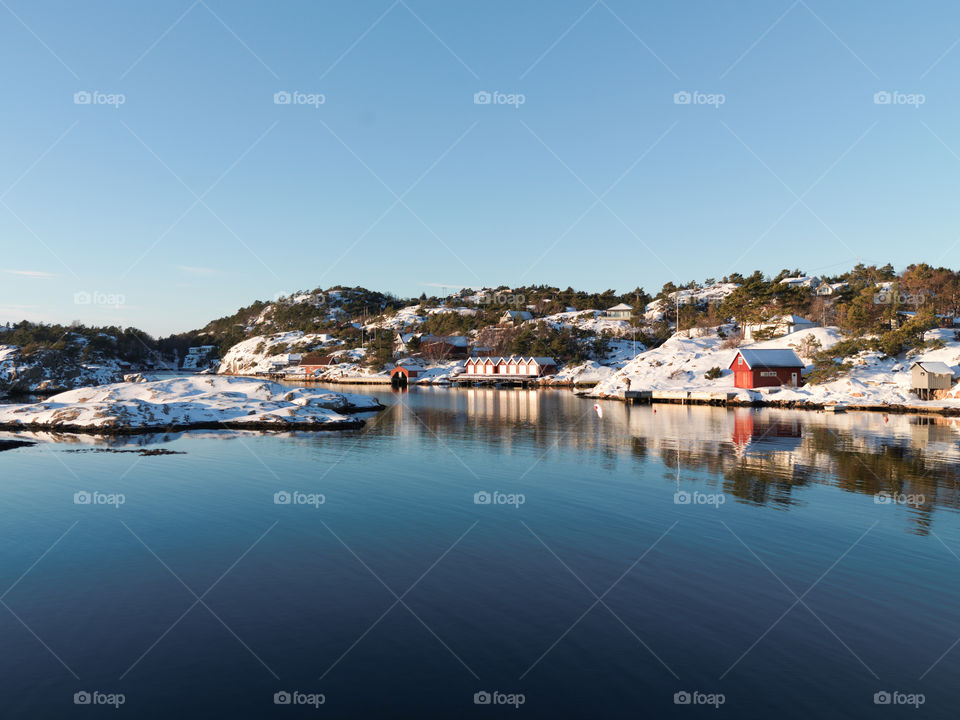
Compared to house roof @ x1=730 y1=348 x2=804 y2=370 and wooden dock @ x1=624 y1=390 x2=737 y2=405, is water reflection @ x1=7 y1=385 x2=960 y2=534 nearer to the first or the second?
wooden dock @ x1=624 y1=390 x2=737 y2=405

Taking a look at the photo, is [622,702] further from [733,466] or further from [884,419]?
[884,419]

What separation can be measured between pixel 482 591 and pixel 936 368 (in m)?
75.8

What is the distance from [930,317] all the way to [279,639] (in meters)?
105

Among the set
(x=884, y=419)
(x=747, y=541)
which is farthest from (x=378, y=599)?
(x=884, y=419)
